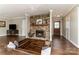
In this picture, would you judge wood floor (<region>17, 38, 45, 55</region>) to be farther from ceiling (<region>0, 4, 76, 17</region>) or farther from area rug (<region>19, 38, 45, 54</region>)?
ceiling (<region>0, 4, 76, 17</region>)

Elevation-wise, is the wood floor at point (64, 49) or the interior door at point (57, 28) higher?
the interior door at point (57, 28)

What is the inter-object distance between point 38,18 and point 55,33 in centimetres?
376

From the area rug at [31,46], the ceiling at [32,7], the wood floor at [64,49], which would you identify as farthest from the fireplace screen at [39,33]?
the wood floor at [64,49]

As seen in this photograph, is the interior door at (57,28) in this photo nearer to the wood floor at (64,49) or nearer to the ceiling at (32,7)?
the ceiling at (32,7)

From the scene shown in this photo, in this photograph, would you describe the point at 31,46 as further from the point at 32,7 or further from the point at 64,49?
the point at 64,49

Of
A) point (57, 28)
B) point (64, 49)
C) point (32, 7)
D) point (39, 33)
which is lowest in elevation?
point (64, 49)

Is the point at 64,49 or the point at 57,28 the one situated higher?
the point at 57,28

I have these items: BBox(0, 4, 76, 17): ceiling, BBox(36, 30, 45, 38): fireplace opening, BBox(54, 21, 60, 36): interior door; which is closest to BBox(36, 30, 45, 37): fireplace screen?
BBox(36, 30, 45, 38): fireplace opening

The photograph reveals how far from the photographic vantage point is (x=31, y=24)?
36.1ft

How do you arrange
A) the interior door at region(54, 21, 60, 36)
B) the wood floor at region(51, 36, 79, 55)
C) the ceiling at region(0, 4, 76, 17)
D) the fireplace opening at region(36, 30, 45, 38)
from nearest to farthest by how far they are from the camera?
the wood floor at region(51, 36, 79, 55) → the ceiling at region(0, 4, 76, 17) → the fireplace opening at region(36, 30, 45, 38) → the interior door at region(54, 21, 60, 36)

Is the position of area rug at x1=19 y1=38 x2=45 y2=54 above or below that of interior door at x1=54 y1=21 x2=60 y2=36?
below

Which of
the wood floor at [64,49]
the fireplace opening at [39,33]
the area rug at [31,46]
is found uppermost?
the fireplace opening at [39,33]

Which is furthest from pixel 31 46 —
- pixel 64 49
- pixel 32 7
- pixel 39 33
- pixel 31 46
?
pixel 64 49
